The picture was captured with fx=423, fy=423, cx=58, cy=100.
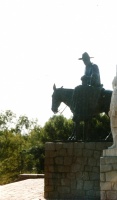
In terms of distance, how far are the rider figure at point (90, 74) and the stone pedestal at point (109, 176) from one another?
625 cm

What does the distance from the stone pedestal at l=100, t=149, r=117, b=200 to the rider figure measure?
625 cm

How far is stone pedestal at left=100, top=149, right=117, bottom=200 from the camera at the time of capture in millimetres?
8398

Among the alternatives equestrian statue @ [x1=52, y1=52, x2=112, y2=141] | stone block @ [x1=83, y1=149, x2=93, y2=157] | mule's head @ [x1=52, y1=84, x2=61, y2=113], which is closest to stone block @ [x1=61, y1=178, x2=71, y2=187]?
stone block @ [x1=83, y1=149, x2=93, y2=157]

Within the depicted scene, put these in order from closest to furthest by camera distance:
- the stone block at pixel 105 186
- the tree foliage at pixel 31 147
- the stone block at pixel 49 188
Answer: the stone block at pixel 105 186, the stone block at pixel 49 188, the tree foliage at pixel 31 147

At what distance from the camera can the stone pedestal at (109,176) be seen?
840 centimetres

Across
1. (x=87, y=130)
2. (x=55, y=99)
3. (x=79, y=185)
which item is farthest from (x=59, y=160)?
(x=55, y=99)

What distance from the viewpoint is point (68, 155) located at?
526 inches

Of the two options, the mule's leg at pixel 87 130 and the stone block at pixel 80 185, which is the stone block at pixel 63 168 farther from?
the mule's leg at pixel 87 130

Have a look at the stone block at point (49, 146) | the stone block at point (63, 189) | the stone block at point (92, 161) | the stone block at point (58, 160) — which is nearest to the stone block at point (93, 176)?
the stone block at point (92, 161)

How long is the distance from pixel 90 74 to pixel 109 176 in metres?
6.81

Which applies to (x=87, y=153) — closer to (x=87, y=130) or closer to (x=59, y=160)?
(x=59, y=160)

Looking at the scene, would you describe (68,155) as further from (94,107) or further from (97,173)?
(94,107)

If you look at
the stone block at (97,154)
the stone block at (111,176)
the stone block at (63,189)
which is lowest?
the stone block at (63,189)

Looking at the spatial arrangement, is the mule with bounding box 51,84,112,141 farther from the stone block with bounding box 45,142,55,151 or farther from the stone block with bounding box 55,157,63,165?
the stone block with bounding box 55,157,63,165
